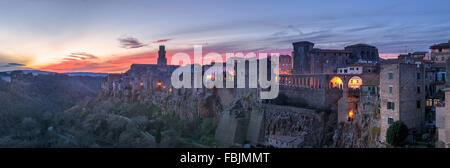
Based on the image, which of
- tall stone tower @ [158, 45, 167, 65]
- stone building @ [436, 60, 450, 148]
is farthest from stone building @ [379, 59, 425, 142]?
tall stone tower @ [158, 45, 167, 65]

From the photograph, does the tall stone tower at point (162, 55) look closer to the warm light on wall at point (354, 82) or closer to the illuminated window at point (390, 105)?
the warm light on wall at point (354, 82)

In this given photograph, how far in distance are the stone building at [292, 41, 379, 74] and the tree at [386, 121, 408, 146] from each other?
1678 centimetres

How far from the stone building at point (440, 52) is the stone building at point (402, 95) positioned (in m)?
12.3

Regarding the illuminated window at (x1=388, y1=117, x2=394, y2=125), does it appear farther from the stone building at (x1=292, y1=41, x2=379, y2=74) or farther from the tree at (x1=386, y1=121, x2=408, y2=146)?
the stone building at (x1=292, y1=41, x2=379, y2=74)

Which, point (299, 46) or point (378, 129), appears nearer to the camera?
point (378, 129)

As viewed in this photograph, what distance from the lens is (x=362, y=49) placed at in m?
29.5

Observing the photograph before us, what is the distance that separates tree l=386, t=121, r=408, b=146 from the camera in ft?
40.0

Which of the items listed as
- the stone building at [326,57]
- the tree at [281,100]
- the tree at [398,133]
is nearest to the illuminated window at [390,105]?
the tree at [398,133]

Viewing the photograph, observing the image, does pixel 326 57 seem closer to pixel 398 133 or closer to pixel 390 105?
pixel 390 105

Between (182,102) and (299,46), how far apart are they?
13.2 metres

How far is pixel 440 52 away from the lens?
77.2 feet
